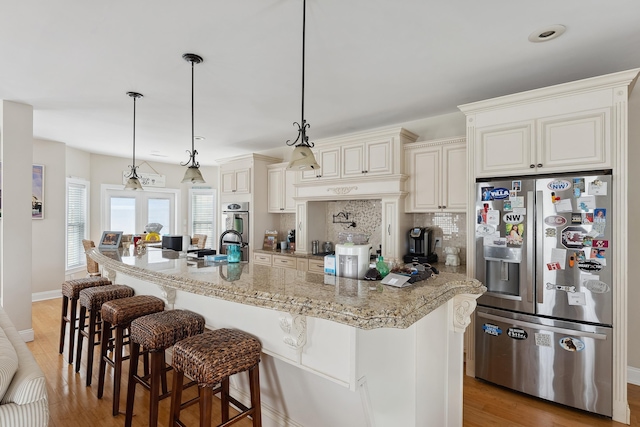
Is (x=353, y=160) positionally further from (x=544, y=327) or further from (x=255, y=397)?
(x=255, y=397)

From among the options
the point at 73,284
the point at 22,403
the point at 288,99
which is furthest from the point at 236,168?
the point at 22,403

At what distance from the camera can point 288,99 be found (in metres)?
3.35

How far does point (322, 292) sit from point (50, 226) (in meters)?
5.85

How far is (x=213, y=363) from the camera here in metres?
1.49

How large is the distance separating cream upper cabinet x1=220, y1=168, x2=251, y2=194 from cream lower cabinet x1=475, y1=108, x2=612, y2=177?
11.5ft

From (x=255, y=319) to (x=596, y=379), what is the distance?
253 centimetres

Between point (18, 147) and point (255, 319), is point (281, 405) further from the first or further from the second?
point (18, 147)

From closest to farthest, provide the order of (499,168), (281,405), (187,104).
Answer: (281,405), (499,168), (187,104)

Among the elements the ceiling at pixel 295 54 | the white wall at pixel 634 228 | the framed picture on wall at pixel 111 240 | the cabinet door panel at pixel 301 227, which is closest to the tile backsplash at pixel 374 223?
the cabinet door panel at pixel 301 227

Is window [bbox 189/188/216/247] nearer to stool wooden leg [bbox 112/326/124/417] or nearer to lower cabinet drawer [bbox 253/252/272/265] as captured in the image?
lower cabinet drawer [bbox 253/252/272/265]

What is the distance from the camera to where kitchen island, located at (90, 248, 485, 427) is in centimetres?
137

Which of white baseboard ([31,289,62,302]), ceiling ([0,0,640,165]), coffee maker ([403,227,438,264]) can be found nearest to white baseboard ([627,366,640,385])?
coffee maker ([403,227,438,264])

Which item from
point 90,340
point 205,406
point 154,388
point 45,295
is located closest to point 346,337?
point 205,406

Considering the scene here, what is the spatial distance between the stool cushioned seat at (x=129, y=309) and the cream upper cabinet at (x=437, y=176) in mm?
2770
